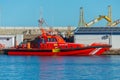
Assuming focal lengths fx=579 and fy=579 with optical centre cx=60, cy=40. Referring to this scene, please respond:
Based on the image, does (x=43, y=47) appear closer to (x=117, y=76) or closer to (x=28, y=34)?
(x=28, y=34)

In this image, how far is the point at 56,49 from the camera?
76688 mm

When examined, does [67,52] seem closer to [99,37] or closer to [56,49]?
[56,49]

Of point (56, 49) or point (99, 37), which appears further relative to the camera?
point (99, 37)

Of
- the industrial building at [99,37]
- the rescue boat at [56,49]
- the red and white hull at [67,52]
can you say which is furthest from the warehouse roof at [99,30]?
the red and white hull at [67,52]

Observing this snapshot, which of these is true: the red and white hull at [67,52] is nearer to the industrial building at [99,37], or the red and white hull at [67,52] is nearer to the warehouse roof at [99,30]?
the industrial building at [99,37]

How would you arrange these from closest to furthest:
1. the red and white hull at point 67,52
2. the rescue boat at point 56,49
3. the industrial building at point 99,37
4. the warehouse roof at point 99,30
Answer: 1. the rescue boat at point 56,49
2. the red and white hull at point 67,52
3. the industrial building at point 99,37
4. the warehouse roof at point 99,30

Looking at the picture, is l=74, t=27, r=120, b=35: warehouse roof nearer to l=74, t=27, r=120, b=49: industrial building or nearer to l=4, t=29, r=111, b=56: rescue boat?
l=74, t=27, r=120, b=49: industrial building

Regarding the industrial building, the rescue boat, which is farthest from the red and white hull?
the industrial building

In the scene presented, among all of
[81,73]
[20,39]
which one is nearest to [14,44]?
[20,39]

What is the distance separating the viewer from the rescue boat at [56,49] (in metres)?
76.6

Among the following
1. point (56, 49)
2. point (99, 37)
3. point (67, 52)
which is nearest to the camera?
point (56, 49)

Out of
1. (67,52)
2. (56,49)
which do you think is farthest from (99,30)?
(56,49)

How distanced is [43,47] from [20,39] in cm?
1115

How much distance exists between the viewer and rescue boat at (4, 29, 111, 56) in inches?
3014
